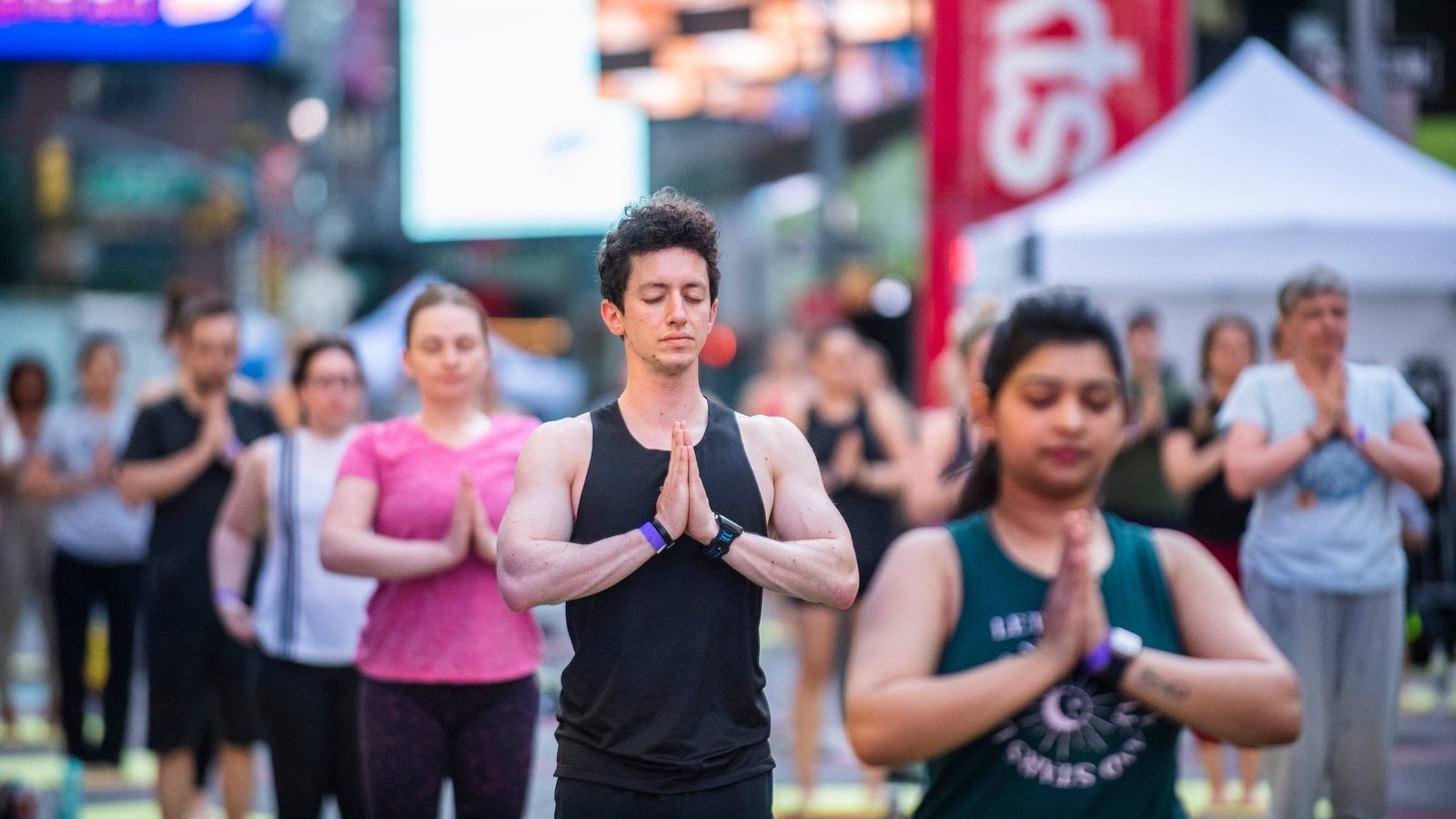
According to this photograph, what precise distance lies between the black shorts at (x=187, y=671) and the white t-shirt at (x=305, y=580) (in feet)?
2.90

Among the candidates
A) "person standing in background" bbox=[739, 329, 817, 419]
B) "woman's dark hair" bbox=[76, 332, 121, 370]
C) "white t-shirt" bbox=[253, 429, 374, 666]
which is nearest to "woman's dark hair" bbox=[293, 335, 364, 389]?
"white t-shirt" bbox=[253, 429, 374, 666]

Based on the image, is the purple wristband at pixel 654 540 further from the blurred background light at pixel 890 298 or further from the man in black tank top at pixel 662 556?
the blurred background light at pixel 890 298

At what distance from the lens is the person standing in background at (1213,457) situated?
22.2ft

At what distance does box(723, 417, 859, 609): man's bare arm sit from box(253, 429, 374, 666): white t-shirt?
2.23 metres

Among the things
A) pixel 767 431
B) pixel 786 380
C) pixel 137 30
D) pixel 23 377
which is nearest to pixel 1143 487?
pixel 767 431

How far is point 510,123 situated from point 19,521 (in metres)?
16.6

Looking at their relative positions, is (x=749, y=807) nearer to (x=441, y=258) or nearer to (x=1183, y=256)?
(x=1183, y=256)

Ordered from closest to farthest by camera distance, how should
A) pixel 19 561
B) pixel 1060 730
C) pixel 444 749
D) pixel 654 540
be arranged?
pixel 1060 730 → pixel 654 540 → pixel 444 749 → pixel 19 561

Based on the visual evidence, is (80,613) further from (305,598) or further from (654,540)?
(654,540)

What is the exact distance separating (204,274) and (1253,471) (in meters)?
44.7

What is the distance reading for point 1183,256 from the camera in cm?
916

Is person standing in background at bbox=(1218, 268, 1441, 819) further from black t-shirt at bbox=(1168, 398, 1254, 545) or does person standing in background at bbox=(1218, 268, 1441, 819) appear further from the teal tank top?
the teal tank top

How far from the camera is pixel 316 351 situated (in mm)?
5555

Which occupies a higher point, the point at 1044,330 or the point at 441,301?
the point at 441,301
